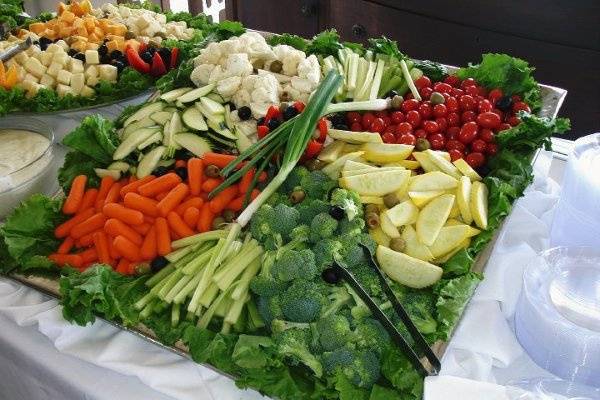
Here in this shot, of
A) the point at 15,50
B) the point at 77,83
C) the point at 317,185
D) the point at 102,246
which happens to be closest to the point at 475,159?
the point at 317,185

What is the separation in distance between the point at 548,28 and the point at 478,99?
1442 millimetres

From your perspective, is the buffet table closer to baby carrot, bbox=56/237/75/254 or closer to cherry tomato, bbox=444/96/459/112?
baby carrot, bbox=56/237/75/254

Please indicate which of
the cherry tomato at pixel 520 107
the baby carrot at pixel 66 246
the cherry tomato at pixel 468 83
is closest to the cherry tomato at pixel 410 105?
the cherry tomato at pixel 468 83

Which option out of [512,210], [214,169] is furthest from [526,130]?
[214,169]

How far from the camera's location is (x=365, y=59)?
212cm

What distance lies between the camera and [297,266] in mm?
1189

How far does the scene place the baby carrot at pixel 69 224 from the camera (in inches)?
60.6

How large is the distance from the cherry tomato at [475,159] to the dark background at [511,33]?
5.50 ft

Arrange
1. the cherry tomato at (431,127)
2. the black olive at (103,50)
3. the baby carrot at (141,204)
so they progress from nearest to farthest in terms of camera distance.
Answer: the baby carrot at (141,204)
the cherry tomato at (431,127)
the black olive at (103,50)

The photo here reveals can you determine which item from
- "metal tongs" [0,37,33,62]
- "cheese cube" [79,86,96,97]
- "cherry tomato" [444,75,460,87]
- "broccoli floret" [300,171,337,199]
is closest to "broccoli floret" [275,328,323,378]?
"broccoli floret" [300,171,337,199]

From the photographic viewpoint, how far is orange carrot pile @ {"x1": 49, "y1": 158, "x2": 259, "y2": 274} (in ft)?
4.72

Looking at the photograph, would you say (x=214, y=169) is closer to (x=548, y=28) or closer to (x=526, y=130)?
(x=526, y=130)

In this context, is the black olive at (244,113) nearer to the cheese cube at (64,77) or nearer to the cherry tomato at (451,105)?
the cherry tomato at (451,105)

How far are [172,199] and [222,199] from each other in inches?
5.3
